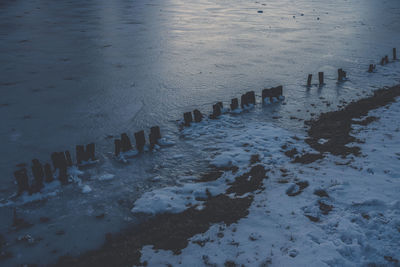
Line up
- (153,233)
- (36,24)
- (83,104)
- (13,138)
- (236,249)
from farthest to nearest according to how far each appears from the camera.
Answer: (36,24)
(83,104)
(13,138)
(153,233)
(236,249)

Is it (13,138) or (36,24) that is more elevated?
(36,24)

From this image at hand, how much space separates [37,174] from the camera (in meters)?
8.02

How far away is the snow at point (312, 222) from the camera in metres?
5.26

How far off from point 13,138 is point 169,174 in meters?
5.79

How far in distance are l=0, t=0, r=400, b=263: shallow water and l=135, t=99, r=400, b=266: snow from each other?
1.63 metres

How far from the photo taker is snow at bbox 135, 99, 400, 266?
17.3 ft

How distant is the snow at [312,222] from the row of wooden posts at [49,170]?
2529 millimetres

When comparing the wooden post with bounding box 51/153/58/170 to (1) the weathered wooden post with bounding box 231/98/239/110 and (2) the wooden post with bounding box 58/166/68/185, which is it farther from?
(1) the weathered wooden post with bounding box 231/98/239/110

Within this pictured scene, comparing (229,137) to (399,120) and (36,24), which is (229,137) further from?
(36,24)

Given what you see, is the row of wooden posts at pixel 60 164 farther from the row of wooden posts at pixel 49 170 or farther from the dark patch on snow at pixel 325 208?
the dark patch on snow at pixel 325 208

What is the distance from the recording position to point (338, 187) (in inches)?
271

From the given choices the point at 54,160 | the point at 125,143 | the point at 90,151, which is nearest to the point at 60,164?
the point at 54,160

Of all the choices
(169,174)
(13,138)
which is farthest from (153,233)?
(13,138)

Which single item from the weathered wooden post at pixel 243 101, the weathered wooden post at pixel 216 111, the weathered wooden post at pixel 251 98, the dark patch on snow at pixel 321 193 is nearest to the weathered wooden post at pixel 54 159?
the weathered wooden post at pixel 216 111
